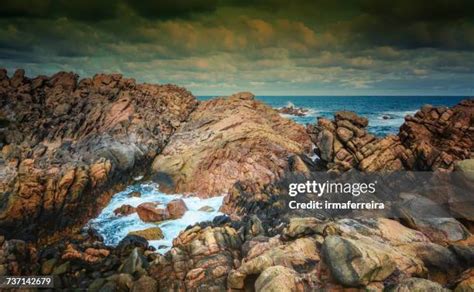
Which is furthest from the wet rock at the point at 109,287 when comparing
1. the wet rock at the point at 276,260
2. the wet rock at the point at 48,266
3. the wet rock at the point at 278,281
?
the wet rock at the point at 278,281

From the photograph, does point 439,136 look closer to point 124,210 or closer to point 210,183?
point 210,183

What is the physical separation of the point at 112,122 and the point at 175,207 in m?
10.8

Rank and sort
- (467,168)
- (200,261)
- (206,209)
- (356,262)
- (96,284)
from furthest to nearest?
(206,209) < (467,168) < (200,261) < (96,284) < (356,262)

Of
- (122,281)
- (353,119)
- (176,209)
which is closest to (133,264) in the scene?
(122,281)

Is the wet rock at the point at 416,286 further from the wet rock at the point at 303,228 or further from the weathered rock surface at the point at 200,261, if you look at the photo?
the weathered rock surface at the point at 200,261

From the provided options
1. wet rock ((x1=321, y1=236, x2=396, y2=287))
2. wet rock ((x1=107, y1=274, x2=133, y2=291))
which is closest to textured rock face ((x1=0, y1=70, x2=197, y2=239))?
wet rock ((x1=107, y1=274, x2=133, y2=291))

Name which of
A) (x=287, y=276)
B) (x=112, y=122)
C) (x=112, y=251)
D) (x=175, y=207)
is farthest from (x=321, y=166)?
(x=112, y=122)

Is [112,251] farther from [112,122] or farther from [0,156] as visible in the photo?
[112,122]

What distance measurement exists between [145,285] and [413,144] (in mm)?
16381

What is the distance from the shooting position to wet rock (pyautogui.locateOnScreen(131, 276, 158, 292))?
36.3ft

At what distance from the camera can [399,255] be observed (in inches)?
415

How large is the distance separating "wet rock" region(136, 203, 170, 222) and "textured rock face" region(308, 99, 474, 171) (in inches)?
406

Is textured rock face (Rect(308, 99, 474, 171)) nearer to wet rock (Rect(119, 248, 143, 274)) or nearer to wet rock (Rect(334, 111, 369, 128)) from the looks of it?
wet rock (Rect(334, 111, 369, 128))

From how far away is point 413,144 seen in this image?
18.7 meters
